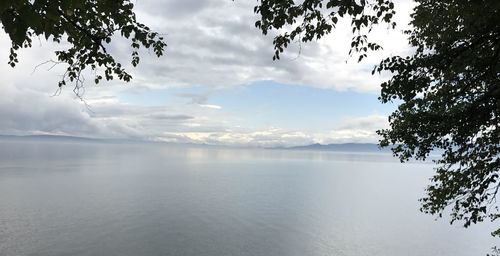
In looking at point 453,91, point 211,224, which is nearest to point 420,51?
point 453,91

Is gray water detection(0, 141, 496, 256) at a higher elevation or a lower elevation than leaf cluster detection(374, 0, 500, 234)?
lower

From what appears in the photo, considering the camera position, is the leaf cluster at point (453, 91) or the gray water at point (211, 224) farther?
the gray water at point (211, 224)

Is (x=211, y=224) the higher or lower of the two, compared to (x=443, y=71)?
lower

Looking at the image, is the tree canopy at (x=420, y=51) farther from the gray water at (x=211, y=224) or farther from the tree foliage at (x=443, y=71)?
the gray water at (x=211, y=224)

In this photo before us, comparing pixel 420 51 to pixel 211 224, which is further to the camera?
pixel 211 224

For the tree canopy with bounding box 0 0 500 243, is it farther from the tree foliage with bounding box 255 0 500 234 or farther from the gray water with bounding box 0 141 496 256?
the gray water with bounding box 0 141 496 256

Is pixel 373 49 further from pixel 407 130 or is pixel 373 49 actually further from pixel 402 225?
pixel 402 225

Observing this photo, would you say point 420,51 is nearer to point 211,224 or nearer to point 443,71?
point 443,71

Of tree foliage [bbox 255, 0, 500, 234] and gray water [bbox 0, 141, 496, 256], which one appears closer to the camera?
tree foliage [bbox 255, 0, 500, 234]

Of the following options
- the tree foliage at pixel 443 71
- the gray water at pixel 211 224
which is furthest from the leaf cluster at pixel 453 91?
the gray water at pixel 211 224

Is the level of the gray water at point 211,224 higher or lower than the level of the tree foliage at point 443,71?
lower

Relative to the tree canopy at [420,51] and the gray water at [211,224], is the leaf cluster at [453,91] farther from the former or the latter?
the gray water at [211,224]

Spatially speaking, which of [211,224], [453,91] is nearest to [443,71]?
[453,91]

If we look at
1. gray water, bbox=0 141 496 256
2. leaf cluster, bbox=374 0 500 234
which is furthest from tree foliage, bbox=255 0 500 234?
gray water, bbox=0 141 496 256
